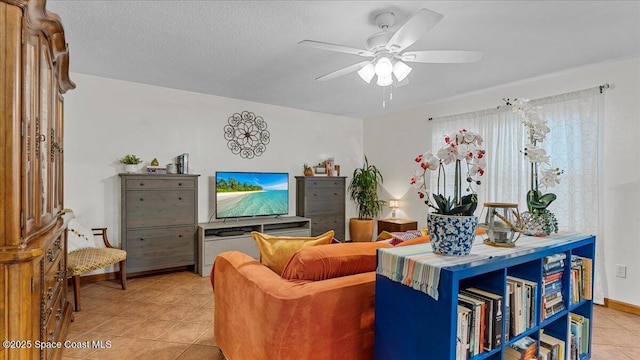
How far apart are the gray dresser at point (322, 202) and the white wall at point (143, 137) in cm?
22

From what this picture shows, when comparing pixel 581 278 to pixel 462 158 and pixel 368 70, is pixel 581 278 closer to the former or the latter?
pixel 462 158

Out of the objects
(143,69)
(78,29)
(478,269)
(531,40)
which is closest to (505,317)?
(478,269)

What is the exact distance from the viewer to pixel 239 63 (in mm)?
3117

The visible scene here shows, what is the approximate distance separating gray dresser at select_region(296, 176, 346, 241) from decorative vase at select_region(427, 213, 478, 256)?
3705mm

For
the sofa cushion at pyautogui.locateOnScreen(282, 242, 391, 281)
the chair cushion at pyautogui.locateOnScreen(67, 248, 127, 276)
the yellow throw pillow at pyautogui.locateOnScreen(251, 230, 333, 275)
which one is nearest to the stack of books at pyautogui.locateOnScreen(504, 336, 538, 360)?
the sofa cushion at pyautogui.locateOnScreen(282, 242, 391, 281)

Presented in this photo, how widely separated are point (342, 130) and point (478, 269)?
15.6ft

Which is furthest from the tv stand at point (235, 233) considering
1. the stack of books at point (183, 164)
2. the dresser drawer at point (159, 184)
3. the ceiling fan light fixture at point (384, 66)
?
the ceiling fan light fixture at point (384, 66)

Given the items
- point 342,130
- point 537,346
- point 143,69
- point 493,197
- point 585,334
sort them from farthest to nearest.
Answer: point 342,130
point 493,197
point 143,69
point 585,334
point 537,346

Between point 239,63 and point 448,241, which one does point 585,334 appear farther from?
point 239,63

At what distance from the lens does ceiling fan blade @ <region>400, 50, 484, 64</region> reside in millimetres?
2104

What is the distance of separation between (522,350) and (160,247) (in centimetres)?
371

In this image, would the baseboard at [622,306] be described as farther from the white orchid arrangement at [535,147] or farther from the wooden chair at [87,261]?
the wooden chair at [87,261]

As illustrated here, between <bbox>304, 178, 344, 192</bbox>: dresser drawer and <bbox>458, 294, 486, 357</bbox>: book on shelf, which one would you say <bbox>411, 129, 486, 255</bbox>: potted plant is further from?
<bbox>304, 178, 344, 192</bbox>: dresser drawer

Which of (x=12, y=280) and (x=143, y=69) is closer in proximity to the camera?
(x=12, y=280)
